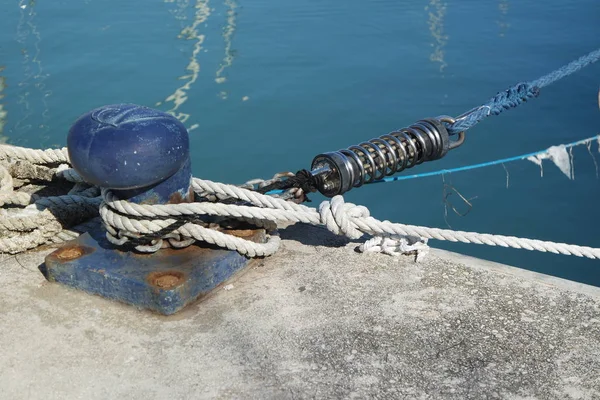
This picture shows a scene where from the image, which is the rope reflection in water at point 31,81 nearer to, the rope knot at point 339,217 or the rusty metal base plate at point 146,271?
the rusty metal base plate at point 146,271

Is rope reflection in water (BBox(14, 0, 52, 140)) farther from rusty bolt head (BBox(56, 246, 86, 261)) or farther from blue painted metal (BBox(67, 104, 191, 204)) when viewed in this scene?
blue painted metal (BBox(67, 104, 191, 204))

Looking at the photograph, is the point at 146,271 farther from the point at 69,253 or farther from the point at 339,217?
the point at 339,217

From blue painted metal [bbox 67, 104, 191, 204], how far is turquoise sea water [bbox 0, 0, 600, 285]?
3223 millimetres

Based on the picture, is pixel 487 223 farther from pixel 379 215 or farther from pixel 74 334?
pixel 74 334

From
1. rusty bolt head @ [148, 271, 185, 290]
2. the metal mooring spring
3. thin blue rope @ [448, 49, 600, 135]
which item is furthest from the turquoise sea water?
rusty bolt head @ [148, 271, 185, 290]

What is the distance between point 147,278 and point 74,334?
268mm

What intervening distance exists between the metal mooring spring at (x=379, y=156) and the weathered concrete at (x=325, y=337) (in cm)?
35

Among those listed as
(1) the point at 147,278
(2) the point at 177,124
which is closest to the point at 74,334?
(1) the point at 147,278

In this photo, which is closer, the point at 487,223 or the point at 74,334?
the point at 74,334

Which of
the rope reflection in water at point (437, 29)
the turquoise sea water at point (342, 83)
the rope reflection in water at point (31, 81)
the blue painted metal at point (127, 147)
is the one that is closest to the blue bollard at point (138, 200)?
the blue painted metal at point (127, 147)

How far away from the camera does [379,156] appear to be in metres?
2.75

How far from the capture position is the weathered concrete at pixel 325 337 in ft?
5.92

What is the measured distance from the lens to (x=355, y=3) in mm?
11602

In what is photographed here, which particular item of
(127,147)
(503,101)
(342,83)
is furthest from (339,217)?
(342,83)
